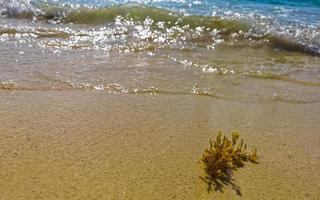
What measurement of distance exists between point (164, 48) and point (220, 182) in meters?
3.52

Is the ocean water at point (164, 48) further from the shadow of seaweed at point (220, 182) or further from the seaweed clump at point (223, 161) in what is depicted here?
the shadow of seaweed at point (220, 182)

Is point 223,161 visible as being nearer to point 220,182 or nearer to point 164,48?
point 220,182

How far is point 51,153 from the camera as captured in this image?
3344mm

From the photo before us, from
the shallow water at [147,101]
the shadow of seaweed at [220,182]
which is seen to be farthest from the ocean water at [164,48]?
the shadow of seaweed at [220,182]

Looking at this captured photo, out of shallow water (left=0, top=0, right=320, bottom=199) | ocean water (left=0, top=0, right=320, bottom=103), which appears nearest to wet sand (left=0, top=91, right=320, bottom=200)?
shallow water (left=0, top=0, right=320, bottom=199)

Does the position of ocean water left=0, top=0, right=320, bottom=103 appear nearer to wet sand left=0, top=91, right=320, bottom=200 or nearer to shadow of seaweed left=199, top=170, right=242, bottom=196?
wet sand left=0, top=91, right=320, bottom=200

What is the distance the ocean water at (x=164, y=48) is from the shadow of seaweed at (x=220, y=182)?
157 centimetres

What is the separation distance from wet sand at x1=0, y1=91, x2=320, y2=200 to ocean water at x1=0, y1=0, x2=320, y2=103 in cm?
36

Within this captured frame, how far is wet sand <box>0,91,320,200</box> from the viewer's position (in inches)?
120

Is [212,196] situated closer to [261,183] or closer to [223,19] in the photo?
[261,183]

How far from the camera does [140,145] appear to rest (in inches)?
141

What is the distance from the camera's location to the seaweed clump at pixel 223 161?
3.20 m

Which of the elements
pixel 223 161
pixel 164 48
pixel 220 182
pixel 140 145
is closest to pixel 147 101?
pixel 140 145

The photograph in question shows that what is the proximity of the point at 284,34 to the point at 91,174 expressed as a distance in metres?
5.25
